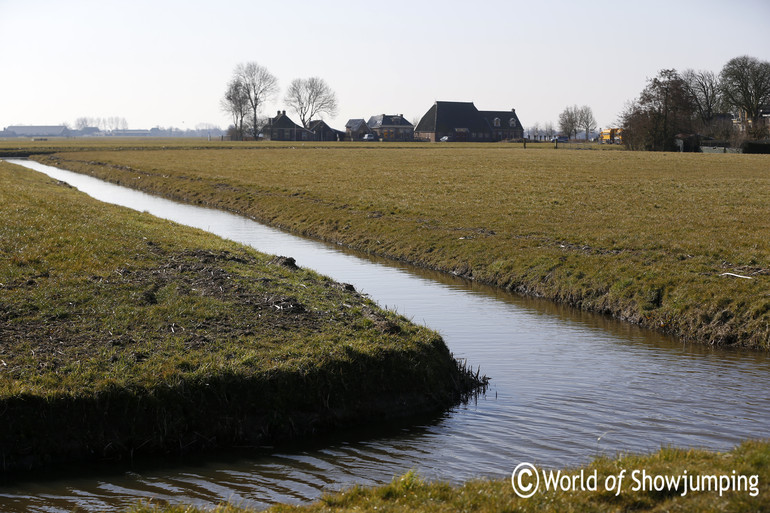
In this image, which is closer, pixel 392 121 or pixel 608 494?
pixel 608 494

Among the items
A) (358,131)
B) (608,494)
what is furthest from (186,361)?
(358,131)

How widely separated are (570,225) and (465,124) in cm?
15477

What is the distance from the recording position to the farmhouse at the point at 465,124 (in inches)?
7023

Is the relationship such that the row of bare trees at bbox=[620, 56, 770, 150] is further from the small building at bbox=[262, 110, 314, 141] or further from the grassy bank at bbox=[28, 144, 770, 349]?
the small building at bbox=[262, 110, 314, 141]

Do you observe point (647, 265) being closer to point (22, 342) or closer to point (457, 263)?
point (457, 263)

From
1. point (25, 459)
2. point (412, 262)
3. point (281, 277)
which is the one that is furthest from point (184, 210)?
point (25, 459)

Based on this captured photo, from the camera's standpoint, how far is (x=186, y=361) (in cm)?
1168

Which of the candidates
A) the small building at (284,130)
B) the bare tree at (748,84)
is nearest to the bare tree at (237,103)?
the small building at (284,130)

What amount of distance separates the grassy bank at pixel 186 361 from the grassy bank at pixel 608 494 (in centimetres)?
255

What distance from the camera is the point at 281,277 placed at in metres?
18.8

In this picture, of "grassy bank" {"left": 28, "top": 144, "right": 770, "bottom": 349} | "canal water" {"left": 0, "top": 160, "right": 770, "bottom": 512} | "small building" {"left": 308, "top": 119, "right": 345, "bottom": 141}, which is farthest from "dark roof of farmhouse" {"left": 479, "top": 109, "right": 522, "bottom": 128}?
"canal water" {"left": 0, "top": 160, "right": 770, "bottom": 512}

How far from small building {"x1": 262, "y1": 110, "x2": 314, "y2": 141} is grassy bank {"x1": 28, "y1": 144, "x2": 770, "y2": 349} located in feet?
390

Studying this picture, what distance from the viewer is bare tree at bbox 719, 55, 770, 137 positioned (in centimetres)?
11619

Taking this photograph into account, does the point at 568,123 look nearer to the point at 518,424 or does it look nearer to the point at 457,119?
the point at 457,119
